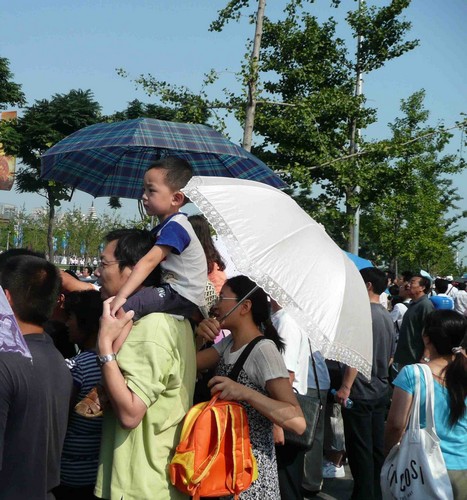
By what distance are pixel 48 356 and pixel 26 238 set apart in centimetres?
5705

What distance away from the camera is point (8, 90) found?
23.3 meters

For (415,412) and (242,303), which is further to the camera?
(415,412)

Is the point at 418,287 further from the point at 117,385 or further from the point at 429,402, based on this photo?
the point at 117,385

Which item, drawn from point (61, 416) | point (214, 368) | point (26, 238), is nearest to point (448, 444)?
point (214, 368)

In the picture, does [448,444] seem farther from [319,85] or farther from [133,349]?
[319,85]

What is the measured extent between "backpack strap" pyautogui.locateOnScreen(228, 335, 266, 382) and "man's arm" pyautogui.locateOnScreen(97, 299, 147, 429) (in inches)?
23.9

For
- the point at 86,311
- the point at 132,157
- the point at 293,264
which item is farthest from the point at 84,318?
the point at 132,157

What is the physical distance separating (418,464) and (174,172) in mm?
1917

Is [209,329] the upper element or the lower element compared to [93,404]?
upper

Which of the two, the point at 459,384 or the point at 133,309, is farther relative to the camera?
the point at 459,384

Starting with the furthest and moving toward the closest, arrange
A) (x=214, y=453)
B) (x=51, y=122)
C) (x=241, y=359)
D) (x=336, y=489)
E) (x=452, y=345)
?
1. (x=51, y=122)
2. (x=336, y=489)
3. (x=452, y=345)
4. (x=241, y=359)
5. (x=214, y=453)

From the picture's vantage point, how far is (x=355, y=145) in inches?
647

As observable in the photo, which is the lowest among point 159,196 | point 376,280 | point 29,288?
point 376,280

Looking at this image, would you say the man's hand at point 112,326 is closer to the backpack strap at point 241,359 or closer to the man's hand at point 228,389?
the man's hand at point 228,389
